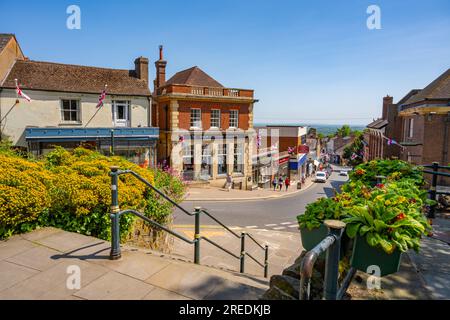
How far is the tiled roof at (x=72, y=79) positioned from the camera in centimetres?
2055

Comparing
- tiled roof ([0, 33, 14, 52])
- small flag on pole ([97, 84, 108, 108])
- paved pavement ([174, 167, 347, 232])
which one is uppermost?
tiled roof ([0, 33, 14, 52])

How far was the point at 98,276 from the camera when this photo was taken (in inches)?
152

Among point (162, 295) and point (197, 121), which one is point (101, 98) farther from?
point (162, 295)

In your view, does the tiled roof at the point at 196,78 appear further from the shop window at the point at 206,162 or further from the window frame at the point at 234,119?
the shop window at the point at 206,162

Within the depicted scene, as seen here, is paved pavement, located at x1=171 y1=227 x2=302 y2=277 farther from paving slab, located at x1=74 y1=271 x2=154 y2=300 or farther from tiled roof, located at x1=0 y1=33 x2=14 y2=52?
tiled roof, located at x1=0 y1=33 x2=14 y2=52

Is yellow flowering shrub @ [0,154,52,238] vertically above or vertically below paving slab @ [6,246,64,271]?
above

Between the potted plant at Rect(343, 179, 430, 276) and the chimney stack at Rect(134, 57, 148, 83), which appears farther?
the chimney stack at Rect(134, 57, 148, 83)

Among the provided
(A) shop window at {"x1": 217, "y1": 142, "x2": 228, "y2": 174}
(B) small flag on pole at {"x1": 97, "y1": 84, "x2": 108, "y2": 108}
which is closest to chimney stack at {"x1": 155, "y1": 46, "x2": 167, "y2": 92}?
(B) small flag on pole at {"x1": 97, "y1": 84, "x2": 108, "y2": 108}

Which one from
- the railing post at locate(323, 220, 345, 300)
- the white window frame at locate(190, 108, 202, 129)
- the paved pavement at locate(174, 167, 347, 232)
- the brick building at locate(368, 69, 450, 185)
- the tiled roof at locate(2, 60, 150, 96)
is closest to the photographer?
the railing post at locate(323, 220, 345, 300)

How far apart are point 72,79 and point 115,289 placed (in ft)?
74.5

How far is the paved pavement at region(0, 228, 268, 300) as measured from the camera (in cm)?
348

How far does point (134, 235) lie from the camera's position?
6492mm

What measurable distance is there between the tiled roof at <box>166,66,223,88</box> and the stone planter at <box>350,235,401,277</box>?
92.6 feet
